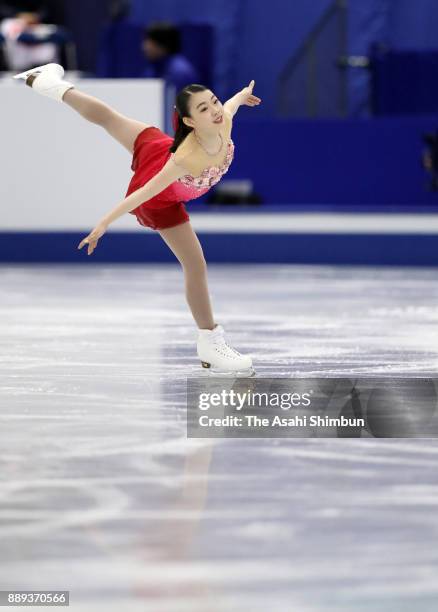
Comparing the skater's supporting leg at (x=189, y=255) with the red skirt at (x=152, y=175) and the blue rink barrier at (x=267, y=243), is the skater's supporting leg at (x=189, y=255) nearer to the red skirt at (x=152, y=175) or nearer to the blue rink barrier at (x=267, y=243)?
the red skirt at (x=152, y=175)

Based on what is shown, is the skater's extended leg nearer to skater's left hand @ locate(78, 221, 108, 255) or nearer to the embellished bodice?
the embellished bodice

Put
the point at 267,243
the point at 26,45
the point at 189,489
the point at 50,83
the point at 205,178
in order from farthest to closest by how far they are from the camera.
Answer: the point at 26,45 → the point at 267,243 → the point at 50,83 → the point at 205,178 → the point at 189,489

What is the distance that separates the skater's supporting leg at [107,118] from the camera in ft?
10.5

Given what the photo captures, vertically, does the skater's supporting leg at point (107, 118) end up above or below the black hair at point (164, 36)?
above

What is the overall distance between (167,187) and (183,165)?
0.15 m

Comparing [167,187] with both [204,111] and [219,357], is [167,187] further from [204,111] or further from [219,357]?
[219,357]

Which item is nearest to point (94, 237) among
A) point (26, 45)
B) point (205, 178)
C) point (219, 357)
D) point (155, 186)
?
point (155, 186)

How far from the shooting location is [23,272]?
21.7ft

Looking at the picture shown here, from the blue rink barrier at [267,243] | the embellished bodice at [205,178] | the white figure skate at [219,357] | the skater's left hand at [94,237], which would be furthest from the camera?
the blue rink barrier at [267,243]

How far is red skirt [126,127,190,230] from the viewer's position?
3.12 metres

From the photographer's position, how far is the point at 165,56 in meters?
7.88

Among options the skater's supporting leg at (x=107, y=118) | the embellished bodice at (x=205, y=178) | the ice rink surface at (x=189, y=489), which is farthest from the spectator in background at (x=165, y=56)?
the embellished bodice at (x=205, y=178)

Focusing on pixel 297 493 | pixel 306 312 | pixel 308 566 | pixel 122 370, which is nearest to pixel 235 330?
pixel 306 312

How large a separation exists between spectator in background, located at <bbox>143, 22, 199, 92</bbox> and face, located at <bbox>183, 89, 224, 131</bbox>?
4.84m
